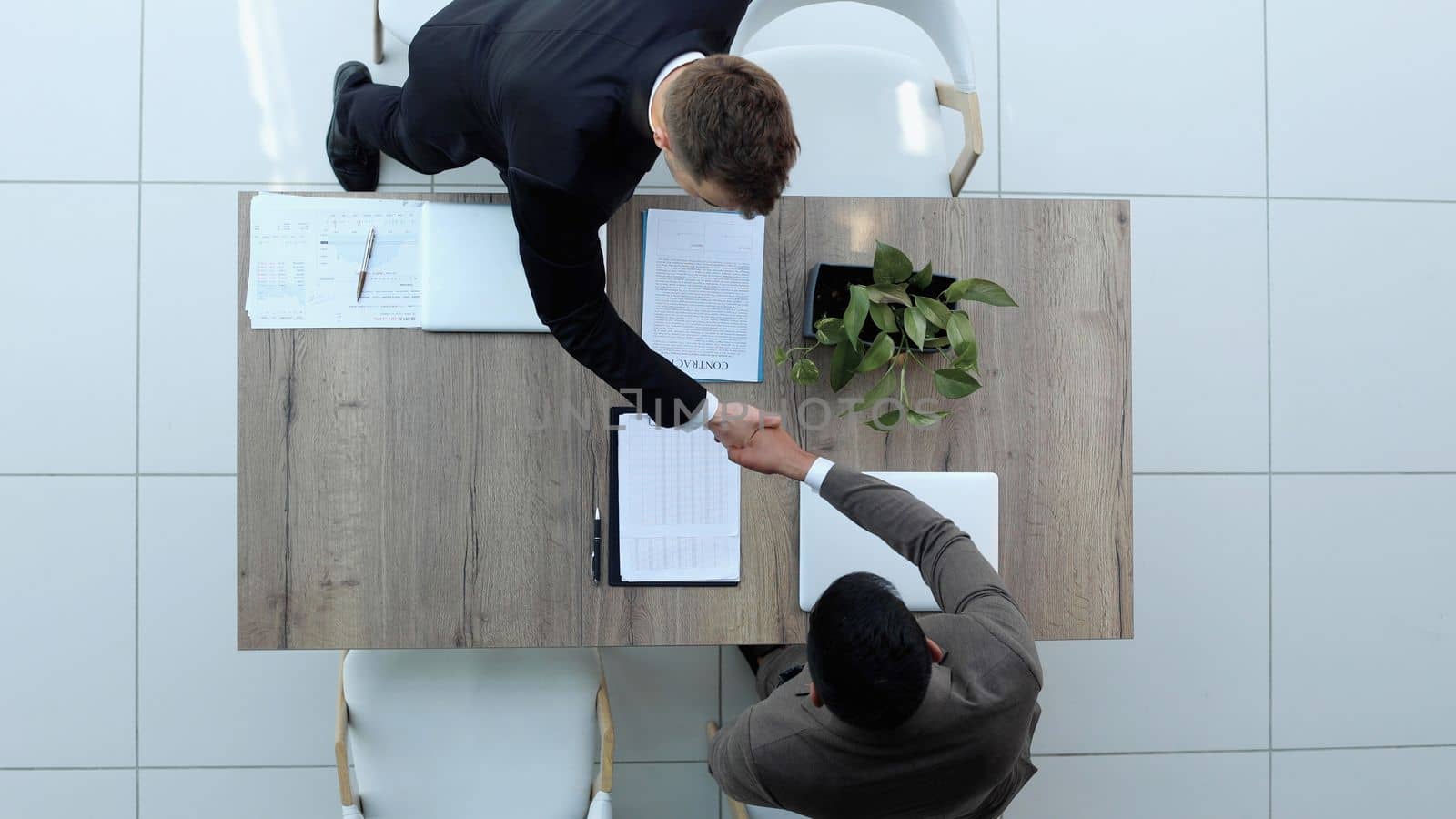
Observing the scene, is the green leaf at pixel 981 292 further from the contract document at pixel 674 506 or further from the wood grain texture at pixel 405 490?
the wood grain texture at pixel 405 490

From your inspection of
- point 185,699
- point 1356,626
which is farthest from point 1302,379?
point 185,699

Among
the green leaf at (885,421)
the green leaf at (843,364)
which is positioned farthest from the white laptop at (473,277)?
the green leaf at (885,421)

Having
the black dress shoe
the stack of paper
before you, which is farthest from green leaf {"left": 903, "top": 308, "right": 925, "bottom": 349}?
the black dress shoe

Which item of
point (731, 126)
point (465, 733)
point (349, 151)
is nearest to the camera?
point (731, 126)

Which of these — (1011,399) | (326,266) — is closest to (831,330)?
(1011,399)

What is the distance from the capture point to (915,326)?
4.77ft

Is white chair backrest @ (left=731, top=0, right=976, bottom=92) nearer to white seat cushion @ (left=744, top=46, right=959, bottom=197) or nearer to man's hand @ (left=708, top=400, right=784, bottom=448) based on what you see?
white seat cushion @ (left=744, top=46, right=959, bottom=197)

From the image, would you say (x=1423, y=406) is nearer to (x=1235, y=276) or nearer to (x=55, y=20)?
(x=1235, y=276)

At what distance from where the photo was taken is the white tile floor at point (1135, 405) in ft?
7.13

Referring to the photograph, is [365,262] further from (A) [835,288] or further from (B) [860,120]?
(B) [860,120]

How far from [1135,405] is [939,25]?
1246mm

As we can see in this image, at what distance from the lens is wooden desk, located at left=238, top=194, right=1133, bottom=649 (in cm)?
154

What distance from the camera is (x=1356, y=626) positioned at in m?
2.38

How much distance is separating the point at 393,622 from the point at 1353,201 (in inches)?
110
